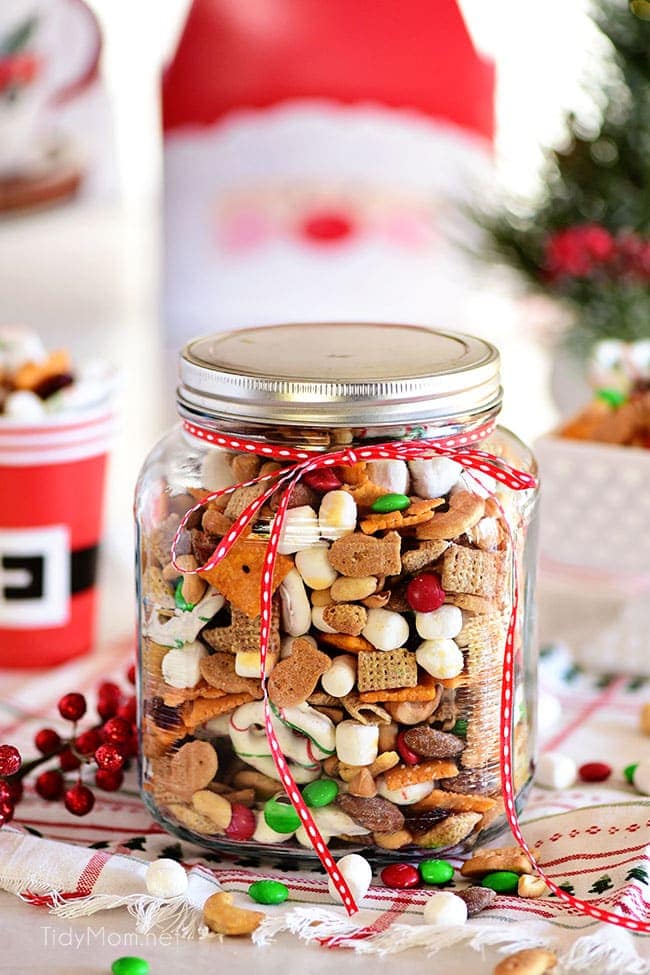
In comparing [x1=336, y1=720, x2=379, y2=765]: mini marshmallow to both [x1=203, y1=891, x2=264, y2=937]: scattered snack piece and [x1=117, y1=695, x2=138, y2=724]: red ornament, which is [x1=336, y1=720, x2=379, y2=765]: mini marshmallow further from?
[x1=117, y1=695, x2=138, y2=724]: red ornament

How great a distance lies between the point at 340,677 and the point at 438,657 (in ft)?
0.17

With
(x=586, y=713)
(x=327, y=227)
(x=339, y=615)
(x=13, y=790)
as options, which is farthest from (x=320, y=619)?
(x=327, y=227)

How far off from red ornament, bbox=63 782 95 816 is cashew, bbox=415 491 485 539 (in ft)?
0.84

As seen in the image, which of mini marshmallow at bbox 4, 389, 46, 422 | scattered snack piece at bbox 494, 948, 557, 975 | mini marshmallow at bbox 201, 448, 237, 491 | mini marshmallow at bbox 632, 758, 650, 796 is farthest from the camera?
mini marshmallow at bbox 4, 389, 46, 422

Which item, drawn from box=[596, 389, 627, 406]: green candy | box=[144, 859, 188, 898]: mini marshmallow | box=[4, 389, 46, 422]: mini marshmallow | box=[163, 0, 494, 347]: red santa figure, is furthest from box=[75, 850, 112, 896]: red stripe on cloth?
box=[163, 0, 494, 347]: red santa figure

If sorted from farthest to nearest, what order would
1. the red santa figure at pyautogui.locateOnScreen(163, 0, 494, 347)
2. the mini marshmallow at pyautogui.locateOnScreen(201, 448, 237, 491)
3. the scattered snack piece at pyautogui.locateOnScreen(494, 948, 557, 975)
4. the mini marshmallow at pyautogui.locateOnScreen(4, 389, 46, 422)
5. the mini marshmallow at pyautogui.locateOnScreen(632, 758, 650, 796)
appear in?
the red santa figure at pyautogui.locateOnScreen(163, 0, 494, 347) → the mini marshmallow at pyautogui.locateOnScreen(4, 389, 46, 422) → the mini marshmallow at pyautogui.locateOnScreen(632, 758, 650, 796) → the mini marshmallow at pyautogui.locateOnScreen(201, 448, 237, 491) → the scattered snack piece at pyautogui.locateOnScreen(494, 948, 557, 975)

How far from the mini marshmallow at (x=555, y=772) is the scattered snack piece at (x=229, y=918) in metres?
0.24

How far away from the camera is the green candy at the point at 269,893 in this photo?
0.64 metres

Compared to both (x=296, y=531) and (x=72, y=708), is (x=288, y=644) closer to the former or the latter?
(x=296, y=531)

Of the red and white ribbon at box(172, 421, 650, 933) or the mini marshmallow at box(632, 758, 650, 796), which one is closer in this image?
the red and white ribbon at box(172, 421, 650, 933)

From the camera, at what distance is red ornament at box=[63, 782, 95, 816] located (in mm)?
737

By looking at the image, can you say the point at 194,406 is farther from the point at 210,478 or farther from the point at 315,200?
the point at 315,200

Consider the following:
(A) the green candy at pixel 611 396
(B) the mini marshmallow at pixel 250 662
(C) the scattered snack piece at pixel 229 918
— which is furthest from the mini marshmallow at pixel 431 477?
(A) the green candy at pixel 611 396

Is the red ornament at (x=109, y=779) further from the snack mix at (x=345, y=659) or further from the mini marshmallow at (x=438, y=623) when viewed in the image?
the mini marshmallow at (x=438, y=623)
